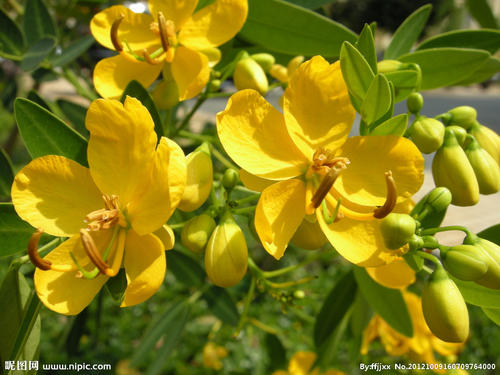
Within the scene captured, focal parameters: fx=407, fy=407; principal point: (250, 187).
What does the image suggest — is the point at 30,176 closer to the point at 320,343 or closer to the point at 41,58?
the point at 41,58

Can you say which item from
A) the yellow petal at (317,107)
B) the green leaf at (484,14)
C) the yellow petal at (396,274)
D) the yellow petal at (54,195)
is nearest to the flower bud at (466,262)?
the yellow petal at (396,274)

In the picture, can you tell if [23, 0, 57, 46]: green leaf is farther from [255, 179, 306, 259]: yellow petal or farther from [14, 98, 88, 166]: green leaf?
[255, 179, 306, 259]: yellow petal

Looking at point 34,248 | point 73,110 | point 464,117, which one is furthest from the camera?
point 73,110

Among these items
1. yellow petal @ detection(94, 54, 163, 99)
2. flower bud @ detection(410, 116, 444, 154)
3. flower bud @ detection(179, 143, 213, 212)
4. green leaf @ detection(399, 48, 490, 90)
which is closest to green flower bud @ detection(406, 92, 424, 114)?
flower bud @ detection(410, 116, 444, 154)

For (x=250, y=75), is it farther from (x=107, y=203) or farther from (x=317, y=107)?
(x=107, y=203)

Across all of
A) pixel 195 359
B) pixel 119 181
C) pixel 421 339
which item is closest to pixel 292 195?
pixel 119 181

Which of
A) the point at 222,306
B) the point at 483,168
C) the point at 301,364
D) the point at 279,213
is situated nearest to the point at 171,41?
the point at 279,213

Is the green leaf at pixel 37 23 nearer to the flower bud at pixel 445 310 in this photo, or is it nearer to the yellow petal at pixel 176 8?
the yellow petal at pixel 176 8
